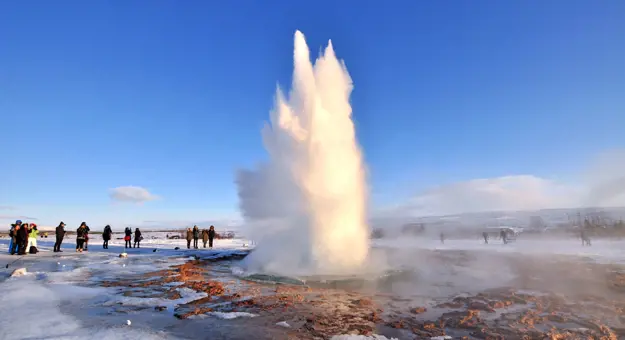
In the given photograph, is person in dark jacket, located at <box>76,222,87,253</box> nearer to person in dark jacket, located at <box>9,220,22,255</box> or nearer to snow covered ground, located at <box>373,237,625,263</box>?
person in dark jacket, located at <box>9,220,22,255</box>

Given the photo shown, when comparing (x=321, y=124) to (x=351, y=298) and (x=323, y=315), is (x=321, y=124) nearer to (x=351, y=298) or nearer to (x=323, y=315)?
(x=351, y=298)

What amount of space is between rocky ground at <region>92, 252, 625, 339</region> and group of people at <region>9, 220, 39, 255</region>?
11.6 metres

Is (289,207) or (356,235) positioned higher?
(289,207)

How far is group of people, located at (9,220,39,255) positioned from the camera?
19.6 meters

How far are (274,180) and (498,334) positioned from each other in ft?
42.2

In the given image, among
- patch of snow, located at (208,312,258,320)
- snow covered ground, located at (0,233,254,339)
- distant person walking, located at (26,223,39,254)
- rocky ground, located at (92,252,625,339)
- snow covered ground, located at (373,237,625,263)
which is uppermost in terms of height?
distant person walking, located at (26,223,39,254)

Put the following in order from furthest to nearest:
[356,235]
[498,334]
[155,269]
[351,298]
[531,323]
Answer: [356,235]
[155,269]
[351,298]
[531,323]
[498,334]

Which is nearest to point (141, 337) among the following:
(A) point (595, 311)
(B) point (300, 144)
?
(A) point (595, 311)

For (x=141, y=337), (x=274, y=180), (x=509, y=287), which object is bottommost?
(x=509, y=287)

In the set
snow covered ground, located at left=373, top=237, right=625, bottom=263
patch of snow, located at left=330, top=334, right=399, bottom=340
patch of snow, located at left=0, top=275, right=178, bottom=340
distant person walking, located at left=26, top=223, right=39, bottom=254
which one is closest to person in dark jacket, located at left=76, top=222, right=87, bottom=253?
distant person walking, located at left=26, top=223, right=39, bottom=254

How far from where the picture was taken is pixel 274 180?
715 inches

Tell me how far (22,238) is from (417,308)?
69.6ft

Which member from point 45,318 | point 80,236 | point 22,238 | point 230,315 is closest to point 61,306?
point 45,318

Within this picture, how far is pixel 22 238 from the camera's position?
19.5 metres
